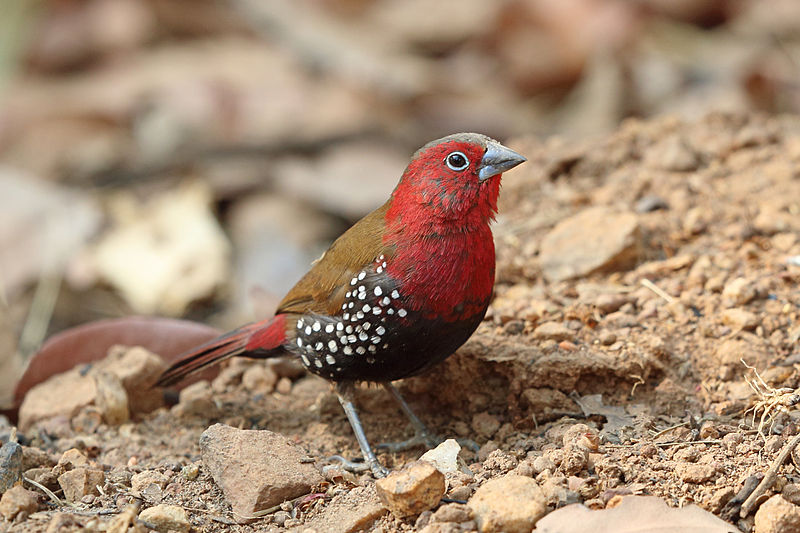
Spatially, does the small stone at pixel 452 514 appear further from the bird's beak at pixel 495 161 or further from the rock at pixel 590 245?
the rock at pixel 590 245

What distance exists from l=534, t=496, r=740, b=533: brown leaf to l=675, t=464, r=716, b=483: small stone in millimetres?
160

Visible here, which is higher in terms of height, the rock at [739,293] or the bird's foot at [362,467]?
the rock at [739,293]

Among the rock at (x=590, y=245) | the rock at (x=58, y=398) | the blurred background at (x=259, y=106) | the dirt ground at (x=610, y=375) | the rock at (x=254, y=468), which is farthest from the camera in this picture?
the blurred background at (x=259, y=106)

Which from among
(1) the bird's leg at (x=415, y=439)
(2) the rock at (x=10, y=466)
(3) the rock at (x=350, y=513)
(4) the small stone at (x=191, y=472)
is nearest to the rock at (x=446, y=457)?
(3) the rock at (x=350, y=513)

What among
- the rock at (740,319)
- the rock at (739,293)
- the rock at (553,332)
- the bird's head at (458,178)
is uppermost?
the bird's head at (458,178)

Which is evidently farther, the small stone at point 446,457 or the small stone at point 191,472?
the small stone at point 191,472

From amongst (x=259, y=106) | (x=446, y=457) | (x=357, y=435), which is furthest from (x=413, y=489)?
(x=259, y=106)

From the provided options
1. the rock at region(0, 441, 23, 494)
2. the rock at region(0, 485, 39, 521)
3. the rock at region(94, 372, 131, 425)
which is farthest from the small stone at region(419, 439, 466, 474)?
the rock at region(94, 372, 131, 425)

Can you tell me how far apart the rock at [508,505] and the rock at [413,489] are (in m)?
0.12

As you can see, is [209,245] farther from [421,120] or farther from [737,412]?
[737,412]

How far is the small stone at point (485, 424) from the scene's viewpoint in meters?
3.81

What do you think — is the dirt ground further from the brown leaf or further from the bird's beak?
the bird's beak

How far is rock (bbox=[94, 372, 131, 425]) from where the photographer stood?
4.02 metres

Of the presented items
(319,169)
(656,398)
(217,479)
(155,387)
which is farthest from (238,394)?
(319,169)
